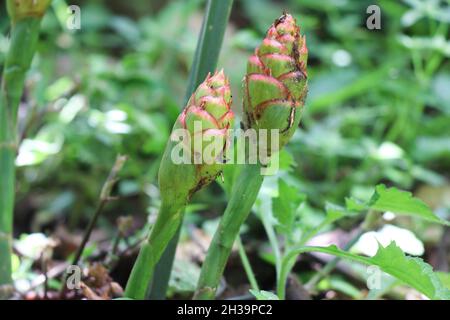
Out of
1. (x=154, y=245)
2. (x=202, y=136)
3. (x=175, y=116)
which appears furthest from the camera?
(x=175, y=116)

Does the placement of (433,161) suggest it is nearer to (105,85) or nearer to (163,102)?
(163,102)

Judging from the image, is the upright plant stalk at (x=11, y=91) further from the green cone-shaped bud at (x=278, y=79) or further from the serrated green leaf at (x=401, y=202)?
the serrated green leaf at (x=401, y=202)

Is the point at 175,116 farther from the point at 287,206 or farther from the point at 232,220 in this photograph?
the point at 232,220

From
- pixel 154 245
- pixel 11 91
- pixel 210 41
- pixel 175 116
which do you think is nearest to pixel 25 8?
pixel 11 91

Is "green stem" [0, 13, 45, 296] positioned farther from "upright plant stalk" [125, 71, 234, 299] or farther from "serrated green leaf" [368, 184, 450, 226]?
"serrated green leaf" [368, 184, 450, 226]
